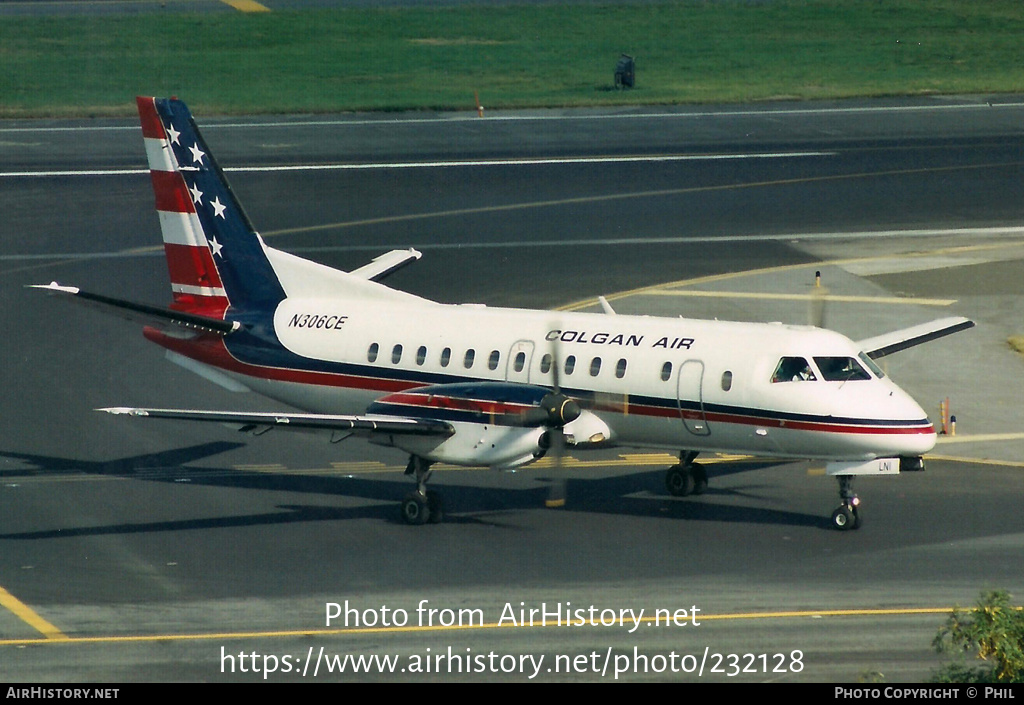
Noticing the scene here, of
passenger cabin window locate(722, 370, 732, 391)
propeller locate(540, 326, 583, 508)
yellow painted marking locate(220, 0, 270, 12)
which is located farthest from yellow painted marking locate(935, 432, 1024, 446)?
yellow painted marking locate(220, 0, 270, 12)

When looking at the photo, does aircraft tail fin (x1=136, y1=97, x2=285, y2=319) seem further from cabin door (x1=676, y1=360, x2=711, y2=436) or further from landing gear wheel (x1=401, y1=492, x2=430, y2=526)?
cabin door (x1=676, y1=360, x2=711, y2=436)

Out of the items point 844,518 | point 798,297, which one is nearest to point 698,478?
point 844,518

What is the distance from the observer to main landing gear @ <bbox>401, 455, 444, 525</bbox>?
2731 centimetres

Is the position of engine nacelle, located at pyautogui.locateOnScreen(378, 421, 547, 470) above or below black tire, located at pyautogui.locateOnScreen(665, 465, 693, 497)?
above

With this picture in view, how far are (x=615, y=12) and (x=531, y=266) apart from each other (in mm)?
62218

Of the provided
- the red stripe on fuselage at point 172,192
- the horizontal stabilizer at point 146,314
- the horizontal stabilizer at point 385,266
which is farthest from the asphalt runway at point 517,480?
the red stripe on fuselage at point 172,192

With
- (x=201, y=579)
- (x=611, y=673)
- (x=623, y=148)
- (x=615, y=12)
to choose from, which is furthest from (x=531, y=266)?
(x=615, y=12)

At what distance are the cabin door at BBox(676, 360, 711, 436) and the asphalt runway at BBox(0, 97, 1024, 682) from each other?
180 centimetres

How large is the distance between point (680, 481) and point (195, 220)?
11708 mm

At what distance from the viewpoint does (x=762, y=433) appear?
26641 millimetres

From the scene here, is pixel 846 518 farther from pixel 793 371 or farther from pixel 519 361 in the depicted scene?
pixel 519 361

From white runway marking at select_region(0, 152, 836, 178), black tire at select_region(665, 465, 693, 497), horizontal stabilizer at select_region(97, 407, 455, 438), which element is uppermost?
white runway marking at select_region(0, 152, 836, 178)
